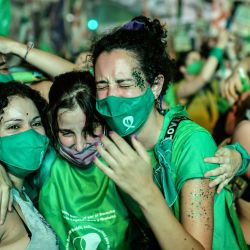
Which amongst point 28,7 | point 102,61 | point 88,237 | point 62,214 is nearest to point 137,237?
point 88,237

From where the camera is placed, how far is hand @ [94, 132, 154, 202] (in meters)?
1.56

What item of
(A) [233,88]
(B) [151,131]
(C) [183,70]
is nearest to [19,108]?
(B) [151,131]

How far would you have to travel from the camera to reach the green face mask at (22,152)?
7.71ft

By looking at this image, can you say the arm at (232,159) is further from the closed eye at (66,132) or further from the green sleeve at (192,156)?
the closed eye at (66,132)

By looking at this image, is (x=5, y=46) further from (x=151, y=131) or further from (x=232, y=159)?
(x=232, y=159)

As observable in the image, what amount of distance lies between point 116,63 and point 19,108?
0.70m

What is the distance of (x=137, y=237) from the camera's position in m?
2.49

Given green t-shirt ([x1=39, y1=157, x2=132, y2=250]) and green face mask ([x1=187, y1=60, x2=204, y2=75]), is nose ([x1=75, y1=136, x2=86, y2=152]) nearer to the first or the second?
green t-shirt ([x1=39, y1=157, x2=132, y2=250])

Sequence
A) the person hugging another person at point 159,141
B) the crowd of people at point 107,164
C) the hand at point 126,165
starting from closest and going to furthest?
the hand at point 126,165, the person hugging another person at point 159,141, the crowd of people at point 107,164

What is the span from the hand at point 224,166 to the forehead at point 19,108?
1.13 meters

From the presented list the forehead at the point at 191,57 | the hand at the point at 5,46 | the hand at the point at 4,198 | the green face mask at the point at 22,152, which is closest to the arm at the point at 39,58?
the hand at the point at 5,46

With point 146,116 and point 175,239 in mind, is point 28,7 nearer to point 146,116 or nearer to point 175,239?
point 146,116

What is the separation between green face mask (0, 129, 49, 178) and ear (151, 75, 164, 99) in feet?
2.39

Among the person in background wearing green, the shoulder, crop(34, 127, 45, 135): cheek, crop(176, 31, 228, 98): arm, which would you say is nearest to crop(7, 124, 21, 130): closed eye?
the person in background wearing green
